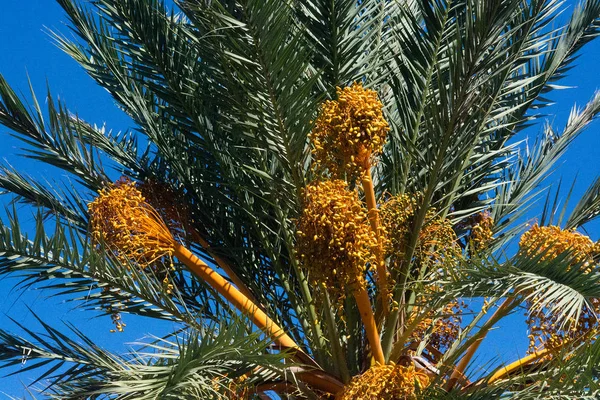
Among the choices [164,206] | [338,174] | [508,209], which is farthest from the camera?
Answer: [508,209]

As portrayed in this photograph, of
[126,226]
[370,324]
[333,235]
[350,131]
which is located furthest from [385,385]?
[126,226]

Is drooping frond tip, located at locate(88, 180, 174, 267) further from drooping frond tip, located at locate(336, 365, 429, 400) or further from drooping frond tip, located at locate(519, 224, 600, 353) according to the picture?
drooping frond tip, located at locate(519, 224, 600, 353)

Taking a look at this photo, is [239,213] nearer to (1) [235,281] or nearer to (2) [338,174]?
(1) [235,281]

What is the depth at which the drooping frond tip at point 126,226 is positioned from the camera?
639 cm

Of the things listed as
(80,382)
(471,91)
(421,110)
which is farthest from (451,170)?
(80,382)

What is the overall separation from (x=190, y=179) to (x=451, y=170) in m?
2.05

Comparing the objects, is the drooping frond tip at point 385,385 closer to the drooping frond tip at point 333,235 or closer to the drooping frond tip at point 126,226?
the drooping frond tip at point 333,235

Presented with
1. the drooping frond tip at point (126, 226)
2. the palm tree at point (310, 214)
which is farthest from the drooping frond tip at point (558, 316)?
the drooping frond tip at point (126, 226)

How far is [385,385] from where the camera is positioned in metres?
6.12

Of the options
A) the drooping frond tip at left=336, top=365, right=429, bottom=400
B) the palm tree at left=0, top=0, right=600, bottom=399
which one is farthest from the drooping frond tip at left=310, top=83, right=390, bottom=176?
the drooping frond tip at left=336, top=365, right=429, bottom=400

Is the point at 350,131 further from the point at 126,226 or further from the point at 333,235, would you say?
the point at 126,226

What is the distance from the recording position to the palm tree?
589 cm

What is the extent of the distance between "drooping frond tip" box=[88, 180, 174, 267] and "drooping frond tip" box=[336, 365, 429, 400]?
146cm

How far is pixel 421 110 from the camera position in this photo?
7195mm
